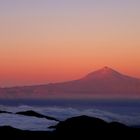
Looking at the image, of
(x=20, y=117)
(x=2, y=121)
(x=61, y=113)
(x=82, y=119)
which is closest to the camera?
(x=82, y=119)

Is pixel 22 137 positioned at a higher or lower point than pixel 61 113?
lower

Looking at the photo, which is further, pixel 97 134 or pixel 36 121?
pixel 36 121

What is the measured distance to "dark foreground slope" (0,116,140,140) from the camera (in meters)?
61.2

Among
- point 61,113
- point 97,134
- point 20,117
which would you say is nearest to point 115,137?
point 97,134

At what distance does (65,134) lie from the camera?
63031 millimetres

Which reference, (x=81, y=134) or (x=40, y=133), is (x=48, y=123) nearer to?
(x=40, y=133)

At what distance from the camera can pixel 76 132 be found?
62.8 m

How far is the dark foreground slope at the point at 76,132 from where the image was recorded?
61.2m

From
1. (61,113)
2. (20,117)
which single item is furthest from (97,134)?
(61,113)

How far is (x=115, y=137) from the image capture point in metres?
60.3

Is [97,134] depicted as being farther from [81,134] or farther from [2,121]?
[2,121]

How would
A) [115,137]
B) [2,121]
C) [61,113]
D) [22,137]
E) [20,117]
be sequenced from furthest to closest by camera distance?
[61,113], [20,117], [2,121], [22,137], [115,137]

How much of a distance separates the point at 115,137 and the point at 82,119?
13102 mm

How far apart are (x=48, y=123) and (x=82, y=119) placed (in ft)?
25.6
